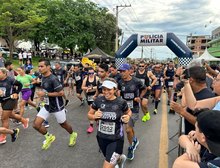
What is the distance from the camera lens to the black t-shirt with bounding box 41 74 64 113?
573cm

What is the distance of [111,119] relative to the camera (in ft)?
13.0

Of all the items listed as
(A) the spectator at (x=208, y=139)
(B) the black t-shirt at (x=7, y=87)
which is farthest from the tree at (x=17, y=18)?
(A) the spectator at (x=208, y=139)

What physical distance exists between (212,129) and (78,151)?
4256 millimetres

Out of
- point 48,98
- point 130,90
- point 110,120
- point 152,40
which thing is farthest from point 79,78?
point 110,120

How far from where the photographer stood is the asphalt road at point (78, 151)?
492cm

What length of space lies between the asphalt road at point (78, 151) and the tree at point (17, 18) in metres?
23.3

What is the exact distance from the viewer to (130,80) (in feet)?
18.9

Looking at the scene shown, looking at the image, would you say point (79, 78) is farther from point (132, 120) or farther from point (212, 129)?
point (212, 129)

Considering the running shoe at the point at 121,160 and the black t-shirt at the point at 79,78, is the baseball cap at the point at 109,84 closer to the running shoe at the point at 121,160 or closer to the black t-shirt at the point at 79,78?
the running shoe at the point at 121,160

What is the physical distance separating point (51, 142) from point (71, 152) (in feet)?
2.36

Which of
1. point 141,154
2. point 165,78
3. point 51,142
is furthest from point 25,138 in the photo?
point 165,78

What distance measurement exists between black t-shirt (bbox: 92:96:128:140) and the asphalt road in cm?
113

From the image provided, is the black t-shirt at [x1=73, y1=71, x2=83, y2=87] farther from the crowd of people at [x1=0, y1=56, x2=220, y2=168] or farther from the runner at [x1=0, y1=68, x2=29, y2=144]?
the runner at [x1=0, y1=68, x2=29, y2=144]

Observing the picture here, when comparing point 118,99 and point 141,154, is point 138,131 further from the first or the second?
point 118,99
